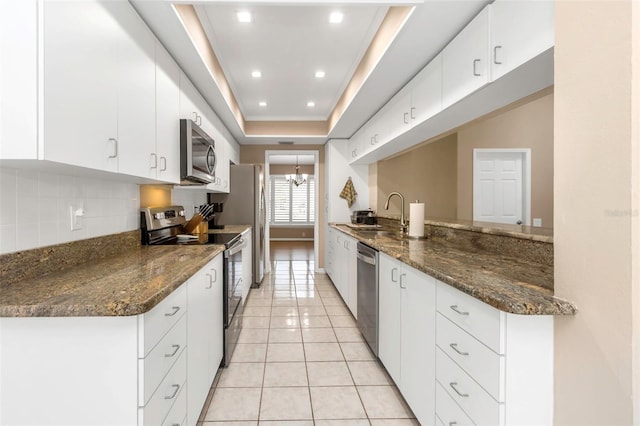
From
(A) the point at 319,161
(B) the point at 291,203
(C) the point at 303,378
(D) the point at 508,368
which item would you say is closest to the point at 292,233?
(B) the point at 291,203

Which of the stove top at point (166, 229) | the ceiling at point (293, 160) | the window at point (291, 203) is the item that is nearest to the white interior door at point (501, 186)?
the stove top at point (166, 229)

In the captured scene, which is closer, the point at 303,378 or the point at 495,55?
the point at 495,55

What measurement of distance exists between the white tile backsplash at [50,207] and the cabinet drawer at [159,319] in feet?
2.12

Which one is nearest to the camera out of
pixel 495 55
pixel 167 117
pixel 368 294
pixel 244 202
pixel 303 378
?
pixel 495 55

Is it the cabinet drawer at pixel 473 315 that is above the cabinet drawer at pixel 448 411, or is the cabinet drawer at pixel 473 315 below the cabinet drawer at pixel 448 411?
above

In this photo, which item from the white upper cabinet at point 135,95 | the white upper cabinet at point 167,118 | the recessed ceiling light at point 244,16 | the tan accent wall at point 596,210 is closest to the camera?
the tan accent wall at point 596,210

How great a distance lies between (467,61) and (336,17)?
3.56 ft

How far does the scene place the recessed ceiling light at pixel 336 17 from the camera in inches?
92.2

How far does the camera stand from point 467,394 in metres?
1.22

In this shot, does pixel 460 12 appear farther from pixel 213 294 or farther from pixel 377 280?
pixel 213 294

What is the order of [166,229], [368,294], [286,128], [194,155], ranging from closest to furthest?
[194,155]
[368,294]
[166,229]
[286,128]

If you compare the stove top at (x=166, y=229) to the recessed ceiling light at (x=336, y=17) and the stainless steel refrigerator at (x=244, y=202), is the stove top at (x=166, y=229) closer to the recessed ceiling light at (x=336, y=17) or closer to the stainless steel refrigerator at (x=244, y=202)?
the stainless steel refrigerator at (x=244, y=202)

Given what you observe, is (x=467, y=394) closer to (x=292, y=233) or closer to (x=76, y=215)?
(x=76, y=215)

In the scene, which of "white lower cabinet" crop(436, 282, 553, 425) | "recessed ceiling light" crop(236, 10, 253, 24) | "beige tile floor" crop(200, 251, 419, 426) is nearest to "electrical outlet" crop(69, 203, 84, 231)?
"beige tile floor" crop(200, 251, 419, 426)
